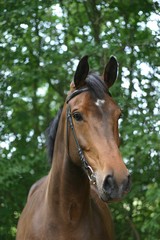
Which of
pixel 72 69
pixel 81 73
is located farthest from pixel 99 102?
pixel 72 69

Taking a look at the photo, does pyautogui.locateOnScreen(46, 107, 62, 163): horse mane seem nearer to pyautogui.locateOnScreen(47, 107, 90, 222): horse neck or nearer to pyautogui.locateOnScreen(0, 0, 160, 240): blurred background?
pyautogui.locateOnScreen(47, 107, 90, 222): horse neck

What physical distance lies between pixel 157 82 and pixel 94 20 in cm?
150

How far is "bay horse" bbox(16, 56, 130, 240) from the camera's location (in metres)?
3.48

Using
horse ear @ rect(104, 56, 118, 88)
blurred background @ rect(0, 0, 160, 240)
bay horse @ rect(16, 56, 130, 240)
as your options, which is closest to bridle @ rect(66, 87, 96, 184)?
bay horse @ rect(16, 56, 130, 240)

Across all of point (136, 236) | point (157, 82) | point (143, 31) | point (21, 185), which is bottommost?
point (136, 236)

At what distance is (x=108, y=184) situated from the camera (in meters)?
3.39

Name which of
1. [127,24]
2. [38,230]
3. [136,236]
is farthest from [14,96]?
[38,230]

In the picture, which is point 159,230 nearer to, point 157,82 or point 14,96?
point 157,82

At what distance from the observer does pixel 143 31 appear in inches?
303

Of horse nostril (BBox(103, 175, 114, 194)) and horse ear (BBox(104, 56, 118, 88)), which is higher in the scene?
horse ear (BBox(104, 56, 118, 88))

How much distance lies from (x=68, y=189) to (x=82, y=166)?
283mm

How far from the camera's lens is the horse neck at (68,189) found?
158 inches

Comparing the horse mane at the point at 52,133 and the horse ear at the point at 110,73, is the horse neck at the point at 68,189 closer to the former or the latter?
the horse mane at the point at 52,133

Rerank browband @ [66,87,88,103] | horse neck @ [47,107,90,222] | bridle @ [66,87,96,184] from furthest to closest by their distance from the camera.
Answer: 1. horse neck @ [47,107,90,222]
2. browband @ [66,87,88,103]
3. bridle @ [66,87,96,184]
